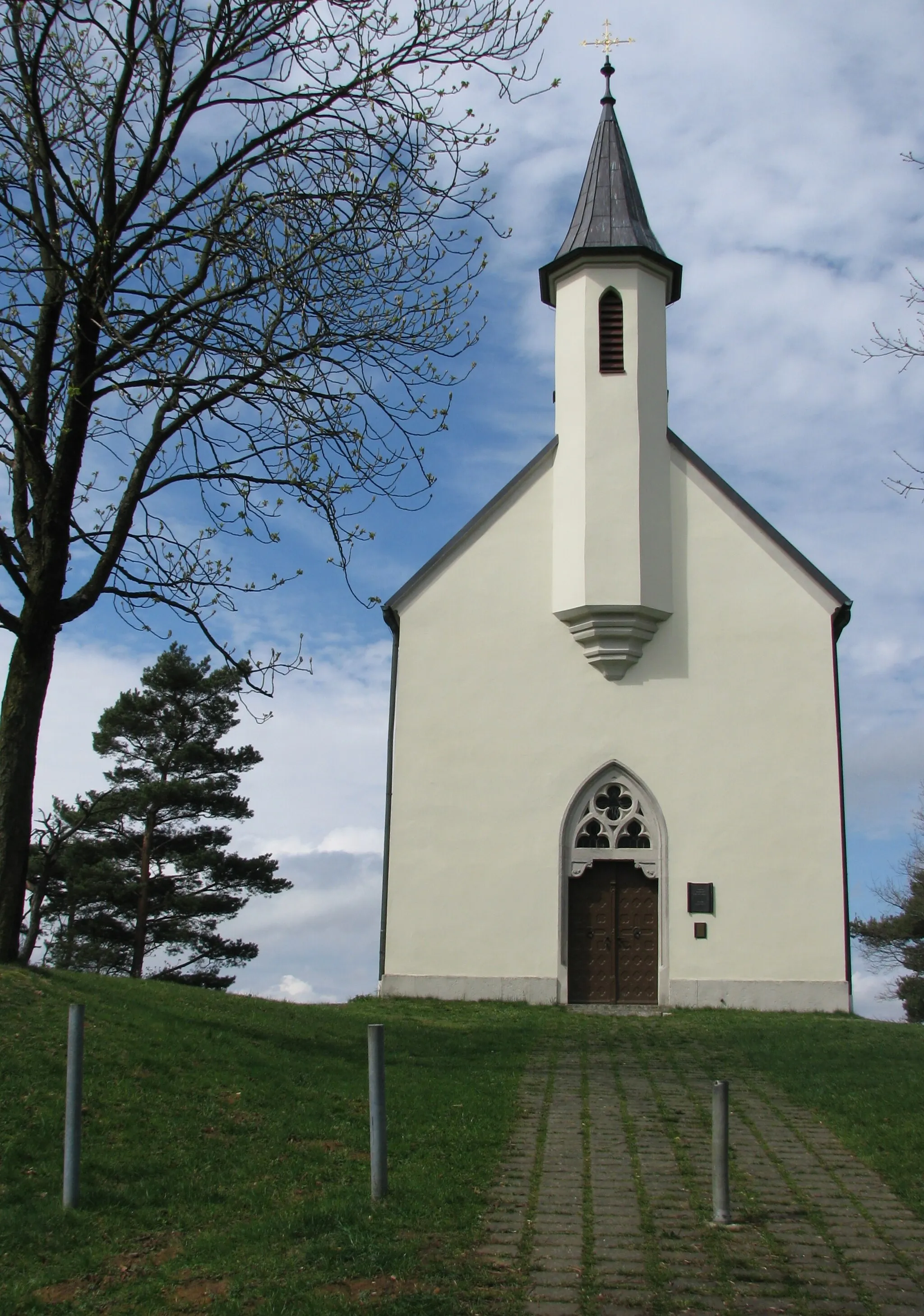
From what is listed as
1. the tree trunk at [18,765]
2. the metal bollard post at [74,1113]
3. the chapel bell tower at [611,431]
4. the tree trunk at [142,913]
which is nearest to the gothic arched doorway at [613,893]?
the chapel bell tower at [611,431]

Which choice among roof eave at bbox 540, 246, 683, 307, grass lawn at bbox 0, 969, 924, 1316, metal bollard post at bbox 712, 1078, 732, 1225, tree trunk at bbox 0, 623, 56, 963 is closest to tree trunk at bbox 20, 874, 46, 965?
grass lawn at bbox 0, 969, 924, 1316

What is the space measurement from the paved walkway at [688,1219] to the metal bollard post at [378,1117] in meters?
0.66

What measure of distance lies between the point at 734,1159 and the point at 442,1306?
3.76 m

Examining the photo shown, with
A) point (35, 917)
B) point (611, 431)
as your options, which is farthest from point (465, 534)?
point (35, 917)

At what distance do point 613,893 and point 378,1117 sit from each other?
12.7 meters

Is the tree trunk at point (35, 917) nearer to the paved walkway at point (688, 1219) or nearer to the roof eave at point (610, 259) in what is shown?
the paved walkway at point (688, 1219)

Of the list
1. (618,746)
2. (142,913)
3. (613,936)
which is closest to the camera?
(613,936)

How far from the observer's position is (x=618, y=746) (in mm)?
19500

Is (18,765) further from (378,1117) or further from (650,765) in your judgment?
(650,765)

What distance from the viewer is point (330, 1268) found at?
5.89 metres

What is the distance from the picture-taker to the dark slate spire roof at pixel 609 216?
70.2 ft

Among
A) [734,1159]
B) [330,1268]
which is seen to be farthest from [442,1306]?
[734,1159]

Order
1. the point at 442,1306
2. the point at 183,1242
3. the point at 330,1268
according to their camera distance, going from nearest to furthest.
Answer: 1. the point at 442,1306
2. the point at 330,1268
3. the point at 183,1242

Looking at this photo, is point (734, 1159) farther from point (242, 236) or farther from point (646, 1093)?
point (242, 236)
